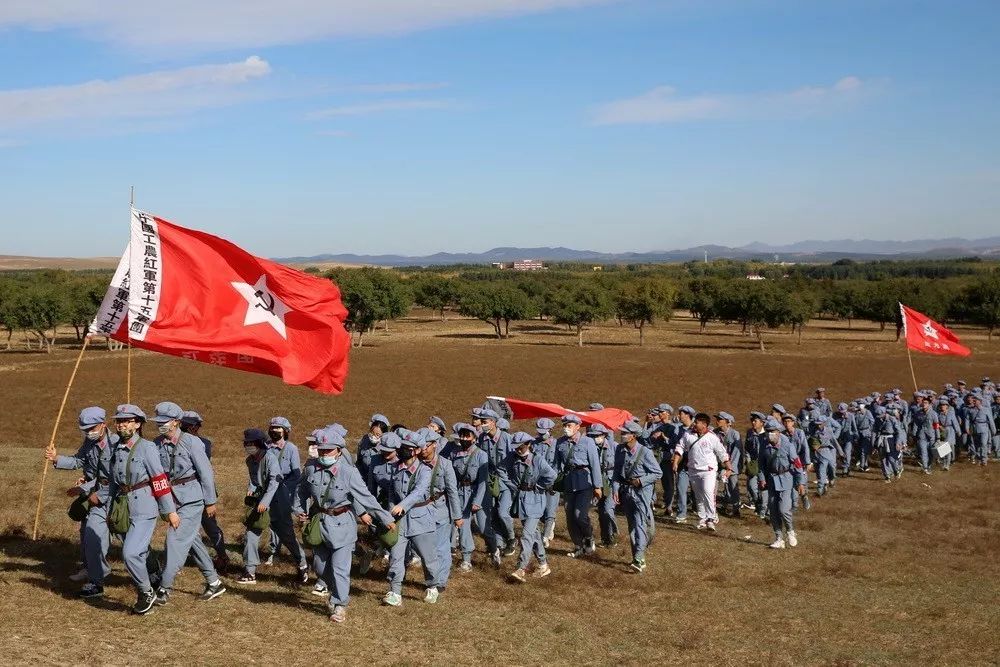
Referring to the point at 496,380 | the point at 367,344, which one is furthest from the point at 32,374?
the point at 367,344

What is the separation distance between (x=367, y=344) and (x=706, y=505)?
65.1 metres

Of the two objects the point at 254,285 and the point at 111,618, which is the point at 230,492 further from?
the point at 111,618

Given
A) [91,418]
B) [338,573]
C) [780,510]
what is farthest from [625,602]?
[91,418]

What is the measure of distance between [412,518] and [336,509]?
1.30 m

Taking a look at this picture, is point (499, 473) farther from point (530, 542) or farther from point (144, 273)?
point (144, 273)

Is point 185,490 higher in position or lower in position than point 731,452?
higher

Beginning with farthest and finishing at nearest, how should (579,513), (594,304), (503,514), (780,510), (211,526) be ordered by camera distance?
(594,304) < (780,510) < (579,513) < (503,514) < (211,526)

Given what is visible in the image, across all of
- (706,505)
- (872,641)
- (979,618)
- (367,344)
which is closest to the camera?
(872,641)

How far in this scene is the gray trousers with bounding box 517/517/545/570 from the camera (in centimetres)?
1320

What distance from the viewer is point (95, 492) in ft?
35.8

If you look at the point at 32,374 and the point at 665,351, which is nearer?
the point at 32,374

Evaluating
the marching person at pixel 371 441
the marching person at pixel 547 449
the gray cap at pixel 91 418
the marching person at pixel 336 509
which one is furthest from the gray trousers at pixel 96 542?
the marching person at pixel 547 449

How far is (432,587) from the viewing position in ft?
39.4

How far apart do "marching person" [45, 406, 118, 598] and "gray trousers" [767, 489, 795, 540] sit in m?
10.4
